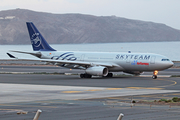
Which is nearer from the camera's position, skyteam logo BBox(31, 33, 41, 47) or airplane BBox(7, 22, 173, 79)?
airplane BBox(7, 22, 173, 79)

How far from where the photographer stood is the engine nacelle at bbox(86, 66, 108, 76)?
154ft

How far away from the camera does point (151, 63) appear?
1844 inches

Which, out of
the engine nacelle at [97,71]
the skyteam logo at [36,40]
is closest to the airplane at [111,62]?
the engine nacelle at [97,71]

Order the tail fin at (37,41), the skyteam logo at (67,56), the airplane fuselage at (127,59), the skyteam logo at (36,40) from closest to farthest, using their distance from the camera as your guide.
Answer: the airplane fuselage at (127,59) < the skyteam logo at (67,56) < the tail fin at (37,41) < the skyteam logo at (36,40)

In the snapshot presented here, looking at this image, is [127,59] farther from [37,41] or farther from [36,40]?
[36,40]

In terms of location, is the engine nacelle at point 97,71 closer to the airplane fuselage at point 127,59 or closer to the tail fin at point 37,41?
the airplane fuselage at point 127,59

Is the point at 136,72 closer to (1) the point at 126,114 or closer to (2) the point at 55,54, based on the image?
(2) the point at 55,54

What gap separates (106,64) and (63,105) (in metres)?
27.4

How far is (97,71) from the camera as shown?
47.2 m

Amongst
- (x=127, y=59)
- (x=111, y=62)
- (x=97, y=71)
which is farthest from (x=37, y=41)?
(x=127, y=59)

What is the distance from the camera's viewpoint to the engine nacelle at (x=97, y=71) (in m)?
47.1

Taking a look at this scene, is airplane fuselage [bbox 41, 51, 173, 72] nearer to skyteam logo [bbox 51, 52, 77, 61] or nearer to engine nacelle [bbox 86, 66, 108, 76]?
skyteam logo [bbox 51, 52, 77, 61]

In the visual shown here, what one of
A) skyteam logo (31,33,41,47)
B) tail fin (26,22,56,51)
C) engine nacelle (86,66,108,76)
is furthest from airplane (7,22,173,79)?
skyteam logo (31,33,41,47)

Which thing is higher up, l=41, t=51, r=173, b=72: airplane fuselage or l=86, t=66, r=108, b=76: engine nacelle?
l=41, t=51, r=173, b=72: airplane fuselage
